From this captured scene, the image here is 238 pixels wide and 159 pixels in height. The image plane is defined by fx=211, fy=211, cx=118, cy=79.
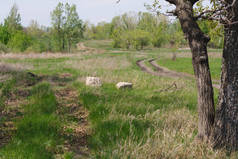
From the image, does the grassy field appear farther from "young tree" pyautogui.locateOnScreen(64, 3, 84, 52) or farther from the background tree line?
"young tree" pyautogui.locateOnScreen(64, 3, 84, 52)

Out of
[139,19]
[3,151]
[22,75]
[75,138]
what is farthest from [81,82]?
[139,19]

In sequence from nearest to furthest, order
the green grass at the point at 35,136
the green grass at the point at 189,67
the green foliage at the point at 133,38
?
the green grass at the point at 35,136 → the green grass at the point at 189,67 → the green foliage at the point at 133,38

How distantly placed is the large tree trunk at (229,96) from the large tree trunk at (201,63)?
0.67 ft

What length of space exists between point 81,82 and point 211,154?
9.26 metres

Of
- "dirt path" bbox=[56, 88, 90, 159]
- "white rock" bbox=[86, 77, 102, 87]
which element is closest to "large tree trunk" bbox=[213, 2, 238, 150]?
"dirt path" bbox=[56, 88, 90, 159]

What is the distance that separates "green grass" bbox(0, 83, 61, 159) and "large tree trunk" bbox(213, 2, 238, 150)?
3.66m

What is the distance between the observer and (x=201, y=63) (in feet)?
15.2

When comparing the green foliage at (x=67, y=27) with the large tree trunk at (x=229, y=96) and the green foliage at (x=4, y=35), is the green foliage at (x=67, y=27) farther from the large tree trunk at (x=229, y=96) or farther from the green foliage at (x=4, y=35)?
the large tree trunk at (x=229, y=96)

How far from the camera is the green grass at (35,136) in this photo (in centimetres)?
418

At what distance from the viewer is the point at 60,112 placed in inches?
290

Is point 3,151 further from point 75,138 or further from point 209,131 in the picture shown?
point 209,131

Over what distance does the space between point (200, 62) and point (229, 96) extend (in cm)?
95

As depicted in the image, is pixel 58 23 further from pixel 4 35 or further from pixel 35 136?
pixel 35 136

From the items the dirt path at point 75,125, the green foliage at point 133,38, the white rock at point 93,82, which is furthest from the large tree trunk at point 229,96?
the green foliage at point 133,38
